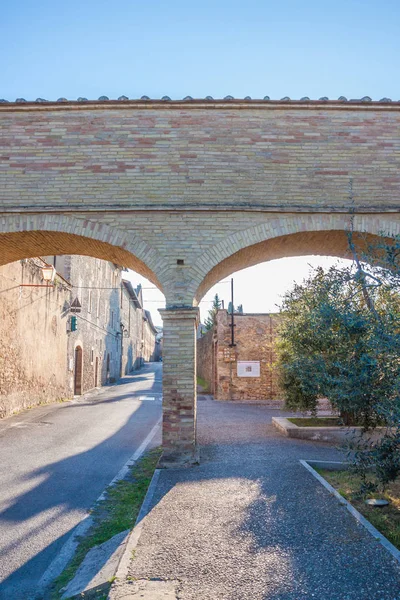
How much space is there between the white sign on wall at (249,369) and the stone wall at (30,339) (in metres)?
6.79

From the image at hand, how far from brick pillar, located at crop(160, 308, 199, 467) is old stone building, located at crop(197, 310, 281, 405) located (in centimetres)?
1161

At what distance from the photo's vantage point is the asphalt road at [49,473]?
13.9 ft

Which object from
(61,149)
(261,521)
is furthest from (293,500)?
(61,149)

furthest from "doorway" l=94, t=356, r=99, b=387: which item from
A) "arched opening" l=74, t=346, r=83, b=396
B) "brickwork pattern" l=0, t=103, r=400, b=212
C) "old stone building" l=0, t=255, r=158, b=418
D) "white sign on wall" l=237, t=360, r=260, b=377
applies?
"brickwork pattern" l=0, t=103, r=400, b=212

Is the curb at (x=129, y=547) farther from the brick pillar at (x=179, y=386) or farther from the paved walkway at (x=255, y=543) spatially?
the brick pillar at (x=179, y=386)

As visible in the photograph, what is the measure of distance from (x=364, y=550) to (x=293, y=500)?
→ 1.44 m

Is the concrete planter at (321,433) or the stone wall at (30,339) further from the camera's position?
the stone wall at (30,339)

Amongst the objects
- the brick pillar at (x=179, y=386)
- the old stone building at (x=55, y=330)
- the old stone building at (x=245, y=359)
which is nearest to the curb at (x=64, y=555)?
the brick pillar at (x=179, y=386)

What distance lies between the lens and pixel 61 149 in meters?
8.00

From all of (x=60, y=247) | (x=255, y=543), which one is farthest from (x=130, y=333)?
(x=255, y=543)

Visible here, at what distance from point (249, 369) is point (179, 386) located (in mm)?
11906

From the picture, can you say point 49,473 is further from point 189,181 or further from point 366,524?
point 189,181

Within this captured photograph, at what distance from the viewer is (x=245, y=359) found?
1900 centimetres

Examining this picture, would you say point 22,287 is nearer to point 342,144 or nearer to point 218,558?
point 342,144
